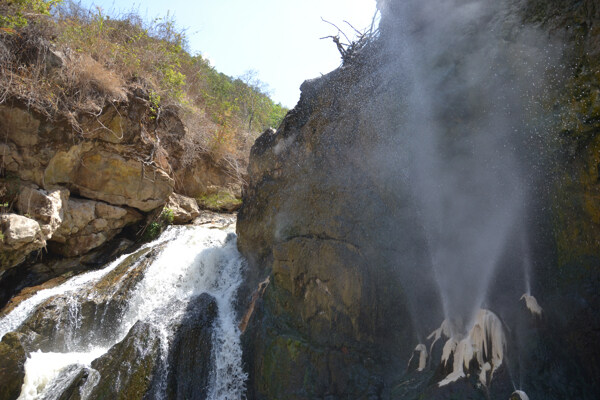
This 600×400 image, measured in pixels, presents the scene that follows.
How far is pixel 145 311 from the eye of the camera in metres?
6.72

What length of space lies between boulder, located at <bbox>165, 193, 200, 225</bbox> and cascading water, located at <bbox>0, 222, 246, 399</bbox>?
5.61 feet

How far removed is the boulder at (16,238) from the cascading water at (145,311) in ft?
2.93

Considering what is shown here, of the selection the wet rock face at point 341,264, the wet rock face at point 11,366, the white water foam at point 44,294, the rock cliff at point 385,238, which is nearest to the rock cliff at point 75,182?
the white water foam at point 44,294

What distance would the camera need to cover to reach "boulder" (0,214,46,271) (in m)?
6.59

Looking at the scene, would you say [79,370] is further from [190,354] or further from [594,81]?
[594,81]

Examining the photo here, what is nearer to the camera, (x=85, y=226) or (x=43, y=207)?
(x=43, y=207)

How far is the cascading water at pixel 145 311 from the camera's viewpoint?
539 cm

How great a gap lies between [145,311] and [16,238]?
2.76 m

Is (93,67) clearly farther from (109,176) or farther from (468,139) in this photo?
(468,139)

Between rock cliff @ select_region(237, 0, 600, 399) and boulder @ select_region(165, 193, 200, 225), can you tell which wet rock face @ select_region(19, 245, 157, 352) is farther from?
boulder @ select_region(165, 193, 200, 225)

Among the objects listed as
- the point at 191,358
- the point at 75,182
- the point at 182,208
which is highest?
the point at 75,182

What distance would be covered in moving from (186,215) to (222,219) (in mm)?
1166

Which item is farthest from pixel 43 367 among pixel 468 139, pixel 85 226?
pixel 468 139

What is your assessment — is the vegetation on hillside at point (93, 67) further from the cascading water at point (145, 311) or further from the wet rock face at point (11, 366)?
the wet rock face at point (11, 366)
